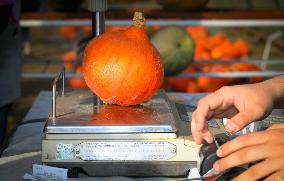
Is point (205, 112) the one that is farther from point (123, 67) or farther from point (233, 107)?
point (123, 67)

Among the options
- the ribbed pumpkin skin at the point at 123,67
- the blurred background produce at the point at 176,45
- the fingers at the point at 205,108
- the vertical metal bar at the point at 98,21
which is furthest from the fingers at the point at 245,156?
the blurred background produce at the point at 176,45

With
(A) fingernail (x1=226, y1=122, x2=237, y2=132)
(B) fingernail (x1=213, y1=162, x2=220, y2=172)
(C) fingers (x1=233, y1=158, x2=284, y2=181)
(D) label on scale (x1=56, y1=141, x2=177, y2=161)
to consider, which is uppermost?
(A) fingernail (x1=226, y1=122, x2=237, y2=132)

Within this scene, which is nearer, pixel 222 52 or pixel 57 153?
pixel 57 153

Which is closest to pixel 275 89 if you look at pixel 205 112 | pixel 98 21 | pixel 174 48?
pixel 205 112

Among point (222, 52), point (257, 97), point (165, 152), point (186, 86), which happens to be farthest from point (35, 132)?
point (222, 52)

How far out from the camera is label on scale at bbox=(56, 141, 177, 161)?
1210 millimetres

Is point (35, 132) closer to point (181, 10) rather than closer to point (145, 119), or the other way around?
point (145, 119)

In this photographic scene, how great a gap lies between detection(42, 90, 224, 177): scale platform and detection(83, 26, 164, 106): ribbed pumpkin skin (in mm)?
109

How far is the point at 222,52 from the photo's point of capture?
363cm

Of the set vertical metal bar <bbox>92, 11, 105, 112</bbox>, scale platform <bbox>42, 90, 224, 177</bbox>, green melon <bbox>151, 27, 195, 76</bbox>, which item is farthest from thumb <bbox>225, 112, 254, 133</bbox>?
green melon <bbox>151, 27, 195, 76</bbox>

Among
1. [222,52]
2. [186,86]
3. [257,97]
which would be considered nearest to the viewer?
[257,97]

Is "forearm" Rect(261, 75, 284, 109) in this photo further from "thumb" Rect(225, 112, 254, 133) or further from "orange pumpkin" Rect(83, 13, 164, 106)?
"orange pumpkin" Rect(83, 13, 164, 106)

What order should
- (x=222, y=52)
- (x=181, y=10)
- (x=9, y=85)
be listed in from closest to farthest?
(x=9, y=85), (x=181, y=10), (x=222, y=52)

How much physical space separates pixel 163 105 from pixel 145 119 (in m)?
0.14
